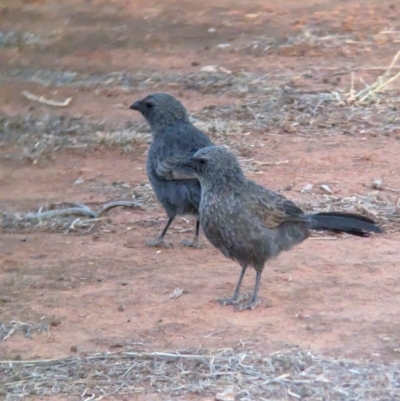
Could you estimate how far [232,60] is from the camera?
552 inches

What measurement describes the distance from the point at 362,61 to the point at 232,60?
6.53ft

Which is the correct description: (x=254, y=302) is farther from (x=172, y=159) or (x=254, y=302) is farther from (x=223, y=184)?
(x=172, y=159)

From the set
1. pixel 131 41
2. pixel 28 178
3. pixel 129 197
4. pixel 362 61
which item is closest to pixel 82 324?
pixel 129 197

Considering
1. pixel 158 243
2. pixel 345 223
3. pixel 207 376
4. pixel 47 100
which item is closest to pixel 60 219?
pixel 158 243

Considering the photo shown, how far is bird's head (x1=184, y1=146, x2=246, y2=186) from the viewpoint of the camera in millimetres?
6086

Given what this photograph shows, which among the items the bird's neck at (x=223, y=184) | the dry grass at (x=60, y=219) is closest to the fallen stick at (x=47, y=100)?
the dry grass at (x=60, y=219)

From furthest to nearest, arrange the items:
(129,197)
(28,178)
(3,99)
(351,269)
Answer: (3,99) < (28,178) < (129,197) < (351,269)

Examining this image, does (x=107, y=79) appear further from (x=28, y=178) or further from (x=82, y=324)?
(x=82, y=324)

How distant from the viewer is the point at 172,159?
7.39 meters

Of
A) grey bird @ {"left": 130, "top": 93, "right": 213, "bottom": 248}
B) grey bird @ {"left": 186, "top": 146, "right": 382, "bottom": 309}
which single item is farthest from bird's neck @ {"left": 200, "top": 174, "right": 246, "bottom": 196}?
grey bird @ {"left": 130, "top": 93, "right": 213, "bottom": 248}

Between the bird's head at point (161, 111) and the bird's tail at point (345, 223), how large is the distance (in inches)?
81.5

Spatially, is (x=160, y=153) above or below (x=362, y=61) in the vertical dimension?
above

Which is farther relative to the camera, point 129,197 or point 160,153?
point 129,197

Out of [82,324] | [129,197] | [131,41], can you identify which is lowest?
[131,41]
